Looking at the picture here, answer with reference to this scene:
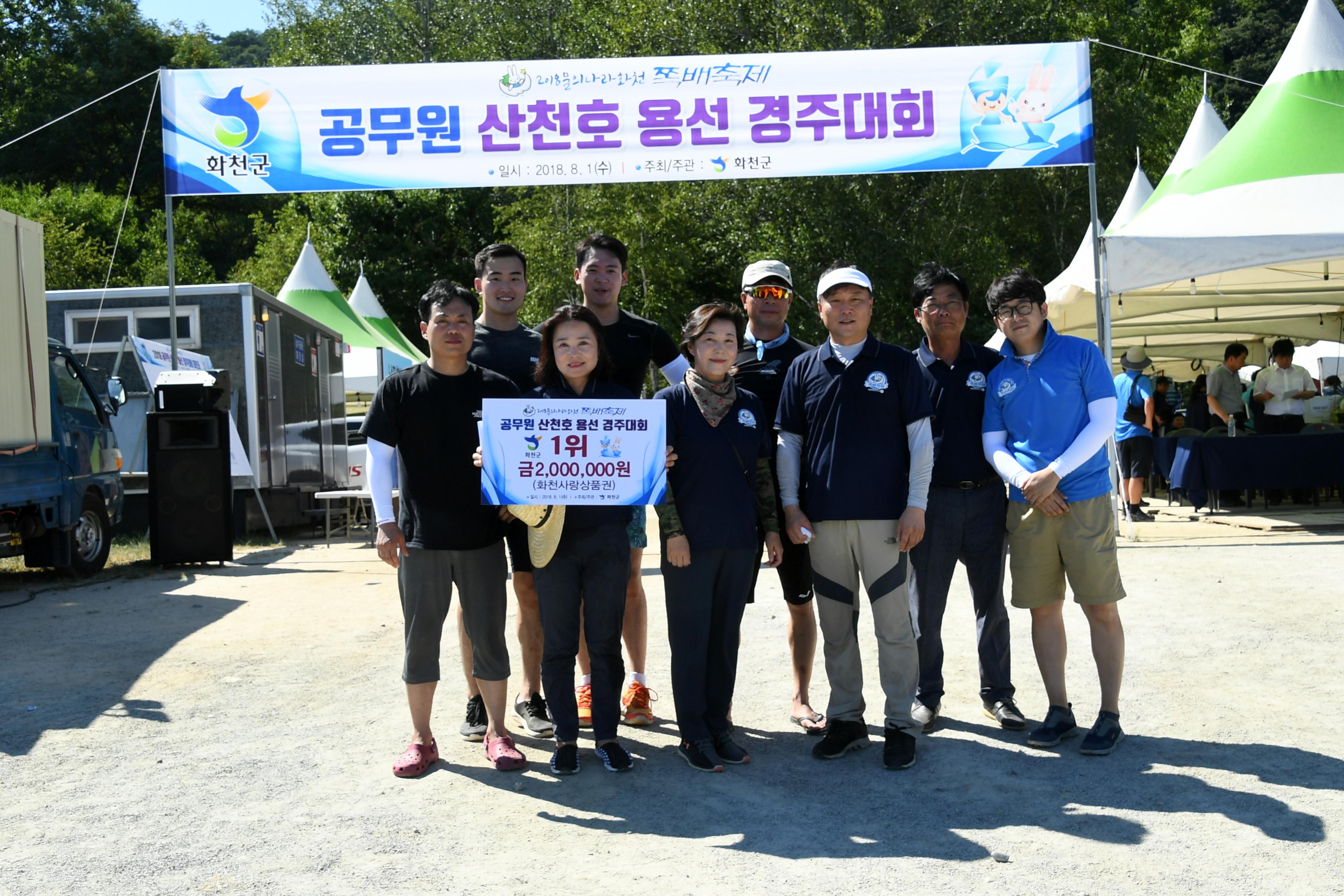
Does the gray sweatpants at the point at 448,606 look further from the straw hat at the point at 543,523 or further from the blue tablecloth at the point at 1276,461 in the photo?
the blue tablecloth at the point at 1276,461

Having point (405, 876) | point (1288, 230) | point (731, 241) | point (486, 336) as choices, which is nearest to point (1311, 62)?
point (1288, 230)

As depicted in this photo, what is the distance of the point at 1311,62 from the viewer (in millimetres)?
11469

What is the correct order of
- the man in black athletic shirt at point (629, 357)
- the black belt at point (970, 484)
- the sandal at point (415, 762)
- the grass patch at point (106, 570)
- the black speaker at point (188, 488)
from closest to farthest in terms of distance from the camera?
the sandal at point (415, 762) < the black belt at point (970, 484) < the man in black athletic shirt at point (629, 357) < the grass patch at point (106, 570) < the black speaker at point (188, 488)

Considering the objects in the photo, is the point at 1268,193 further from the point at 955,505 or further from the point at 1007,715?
the point at 1007,715

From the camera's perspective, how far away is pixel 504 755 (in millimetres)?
4461

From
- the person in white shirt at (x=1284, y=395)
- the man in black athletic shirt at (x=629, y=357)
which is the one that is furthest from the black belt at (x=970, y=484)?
the person in white shirt at (x=1284, y=395)

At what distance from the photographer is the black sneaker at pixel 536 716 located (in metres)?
5.00

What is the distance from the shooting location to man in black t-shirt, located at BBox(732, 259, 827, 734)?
4.93 metres

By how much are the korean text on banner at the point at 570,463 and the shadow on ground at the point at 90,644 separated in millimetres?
→ 2369

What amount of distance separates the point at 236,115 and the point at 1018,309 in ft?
26.6

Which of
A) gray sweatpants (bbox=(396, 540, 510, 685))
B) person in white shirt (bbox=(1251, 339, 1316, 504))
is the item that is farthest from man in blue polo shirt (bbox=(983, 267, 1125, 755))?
person in white shirt (bbox=(1251, 339, 1316, 504))

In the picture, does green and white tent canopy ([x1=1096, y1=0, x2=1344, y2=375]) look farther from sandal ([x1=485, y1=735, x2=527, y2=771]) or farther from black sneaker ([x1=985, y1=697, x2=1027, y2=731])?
sandal ([x1=485, y1=735, x2=527, y2=771])

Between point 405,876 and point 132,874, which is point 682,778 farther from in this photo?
point 132,874

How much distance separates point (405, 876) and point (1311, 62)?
467 inches
